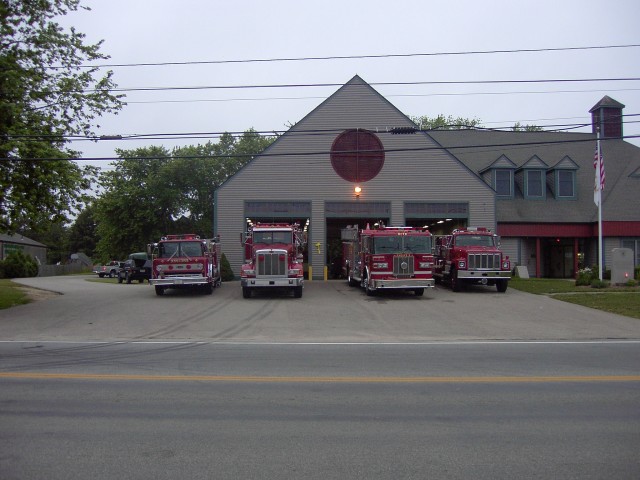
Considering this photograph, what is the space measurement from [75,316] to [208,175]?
38262mm

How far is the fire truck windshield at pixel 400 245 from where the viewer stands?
2338 centimetres

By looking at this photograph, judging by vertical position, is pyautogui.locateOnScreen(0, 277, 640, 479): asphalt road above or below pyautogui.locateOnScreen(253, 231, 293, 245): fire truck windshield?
below

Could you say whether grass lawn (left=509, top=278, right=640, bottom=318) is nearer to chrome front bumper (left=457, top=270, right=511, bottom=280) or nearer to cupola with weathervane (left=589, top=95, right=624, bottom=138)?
chrome front bumper (left=457, top=270, right=511, bottom=280)

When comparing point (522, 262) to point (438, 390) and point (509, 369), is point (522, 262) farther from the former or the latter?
point (438, 390)

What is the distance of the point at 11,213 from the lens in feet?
64.0

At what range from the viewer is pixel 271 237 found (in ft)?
77.9

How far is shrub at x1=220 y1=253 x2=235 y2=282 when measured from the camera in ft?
104

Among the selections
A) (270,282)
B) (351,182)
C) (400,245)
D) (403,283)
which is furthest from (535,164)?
(270,282)

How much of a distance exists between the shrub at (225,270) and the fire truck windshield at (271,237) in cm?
833

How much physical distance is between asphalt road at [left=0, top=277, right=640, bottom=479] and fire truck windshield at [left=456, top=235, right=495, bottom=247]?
30.5ft

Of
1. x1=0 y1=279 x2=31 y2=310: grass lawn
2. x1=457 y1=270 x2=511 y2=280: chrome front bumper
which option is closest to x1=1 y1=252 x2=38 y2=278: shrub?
x1=0 y1=279 x2=31 y2=310: grass lawn

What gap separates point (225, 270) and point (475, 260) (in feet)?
44.8

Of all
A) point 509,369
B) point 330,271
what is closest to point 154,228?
point 330,271

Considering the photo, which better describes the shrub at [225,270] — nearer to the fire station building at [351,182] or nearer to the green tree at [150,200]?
the fire station building at [351,182]
